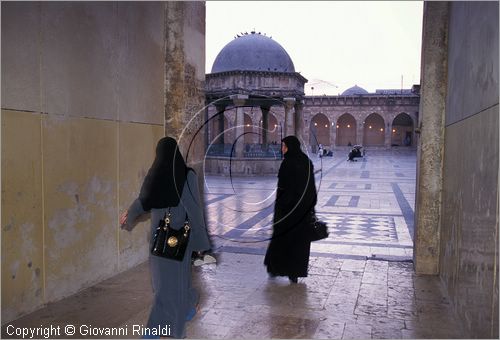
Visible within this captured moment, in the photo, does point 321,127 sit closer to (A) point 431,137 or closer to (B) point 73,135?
(A) point 431,137

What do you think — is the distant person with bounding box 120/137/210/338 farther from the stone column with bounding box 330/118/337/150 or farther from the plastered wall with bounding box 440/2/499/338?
the stone column with bounding box 330/118/337/150

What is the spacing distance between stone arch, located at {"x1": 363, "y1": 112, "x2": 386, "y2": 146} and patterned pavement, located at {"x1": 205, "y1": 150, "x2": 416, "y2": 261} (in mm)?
37804

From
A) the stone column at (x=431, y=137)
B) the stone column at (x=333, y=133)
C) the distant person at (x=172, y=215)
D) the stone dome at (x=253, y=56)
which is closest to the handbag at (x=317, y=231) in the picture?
the stone column at (x=431, y=137)

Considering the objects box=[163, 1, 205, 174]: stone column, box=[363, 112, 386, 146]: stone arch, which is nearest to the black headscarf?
box=[163, 1, 205, 174]: stone column

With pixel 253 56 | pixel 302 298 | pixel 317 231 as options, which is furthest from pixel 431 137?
pixel 253 56

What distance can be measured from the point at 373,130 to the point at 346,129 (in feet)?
10.8

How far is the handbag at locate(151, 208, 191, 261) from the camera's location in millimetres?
3916

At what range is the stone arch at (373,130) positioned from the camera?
56.2 meters

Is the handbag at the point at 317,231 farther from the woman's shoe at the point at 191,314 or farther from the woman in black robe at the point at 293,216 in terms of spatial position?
the woman's shoe at the point at 191,314

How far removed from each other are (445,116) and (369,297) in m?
2.70

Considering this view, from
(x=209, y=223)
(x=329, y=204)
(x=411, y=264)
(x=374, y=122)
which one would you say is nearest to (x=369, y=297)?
(x=411, y=264)

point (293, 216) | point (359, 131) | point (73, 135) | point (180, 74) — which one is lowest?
point (293, 216)

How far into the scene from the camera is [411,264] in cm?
700

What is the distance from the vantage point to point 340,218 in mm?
11297
